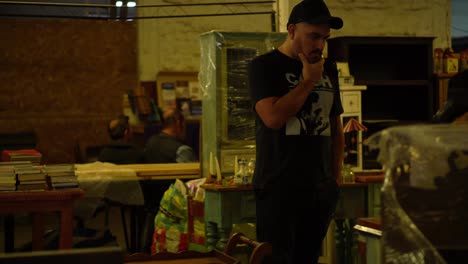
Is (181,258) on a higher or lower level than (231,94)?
lower

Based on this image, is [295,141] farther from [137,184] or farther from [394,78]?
[394,78]

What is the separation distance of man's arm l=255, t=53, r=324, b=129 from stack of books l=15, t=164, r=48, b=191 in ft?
6.22

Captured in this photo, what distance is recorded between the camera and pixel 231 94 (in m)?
5.23

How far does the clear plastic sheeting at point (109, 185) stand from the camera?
590 cm

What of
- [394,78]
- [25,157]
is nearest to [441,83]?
[394,78]

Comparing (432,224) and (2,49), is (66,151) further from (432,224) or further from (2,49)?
(432,224)

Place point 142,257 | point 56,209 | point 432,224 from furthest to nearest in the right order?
1. point 56,209
2. point 142,257
3. point 432,224

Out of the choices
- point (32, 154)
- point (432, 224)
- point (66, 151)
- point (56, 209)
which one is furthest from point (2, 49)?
point (432, 224)

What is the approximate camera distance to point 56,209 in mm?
4340

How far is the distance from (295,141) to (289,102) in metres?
0.14

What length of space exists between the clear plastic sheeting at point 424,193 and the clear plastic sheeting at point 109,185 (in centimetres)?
432

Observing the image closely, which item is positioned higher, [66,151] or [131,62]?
[131,62]

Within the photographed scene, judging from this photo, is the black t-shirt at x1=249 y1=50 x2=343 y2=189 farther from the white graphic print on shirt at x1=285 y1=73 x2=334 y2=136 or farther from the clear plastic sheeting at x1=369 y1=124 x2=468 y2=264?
the clear plastic sheeting at x1=369 y1=124 x2=468 y2=264

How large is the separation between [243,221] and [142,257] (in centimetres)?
183
